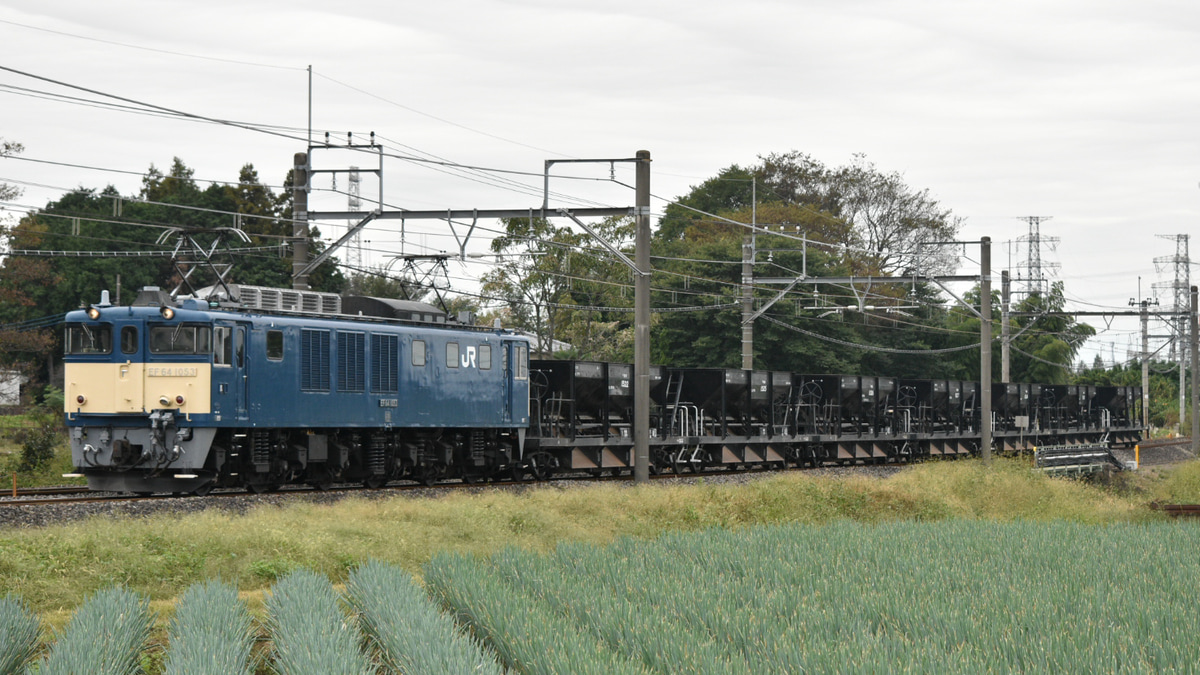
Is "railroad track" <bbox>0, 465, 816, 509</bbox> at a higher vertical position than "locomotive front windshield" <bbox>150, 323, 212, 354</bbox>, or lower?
lower

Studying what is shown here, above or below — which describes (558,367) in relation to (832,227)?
below

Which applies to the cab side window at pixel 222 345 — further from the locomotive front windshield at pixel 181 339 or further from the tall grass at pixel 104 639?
the tall grass at pixel 104 639

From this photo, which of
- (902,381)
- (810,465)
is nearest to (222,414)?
(810,465)

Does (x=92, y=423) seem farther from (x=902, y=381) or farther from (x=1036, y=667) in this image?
(x=902, y=381)

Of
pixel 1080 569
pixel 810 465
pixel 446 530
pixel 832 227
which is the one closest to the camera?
pixel 1080 569

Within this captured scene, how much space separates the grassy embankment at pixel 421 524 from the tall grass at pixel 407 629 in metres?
2.20

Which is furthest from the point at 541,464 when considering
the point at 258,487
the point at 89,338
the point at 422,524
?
the point at 422,524

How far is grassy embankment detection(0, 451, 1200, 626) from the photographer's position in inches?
555

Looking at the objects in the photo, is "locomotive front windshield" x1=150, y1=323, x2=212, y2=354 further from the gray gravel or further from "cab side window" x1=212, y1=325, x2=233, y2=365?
the gray gravel

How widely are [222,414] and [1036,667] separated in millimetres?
16979

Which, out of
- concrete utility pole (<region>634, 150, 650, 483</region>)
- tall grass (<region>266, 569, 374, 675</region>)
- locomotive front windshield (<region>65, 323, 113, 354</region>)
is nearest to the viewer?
tall grass (<region>266, 569, 374, 675</region>)

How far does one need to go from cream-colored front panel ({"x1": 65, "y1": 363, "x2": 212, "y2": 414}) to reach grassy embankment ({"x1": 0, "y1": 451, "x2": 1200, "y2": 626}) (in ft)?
11.0

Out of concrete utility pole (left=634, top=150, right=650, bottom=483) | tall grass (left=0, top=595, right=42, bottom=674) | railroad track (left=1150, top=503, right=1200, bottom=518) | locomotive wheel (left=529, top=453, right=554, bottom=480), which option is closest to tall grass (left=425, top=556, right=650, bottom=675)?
tall grass (left=0, top=595, right=42, bottom=674)

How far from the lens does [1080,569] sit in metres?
13.2
